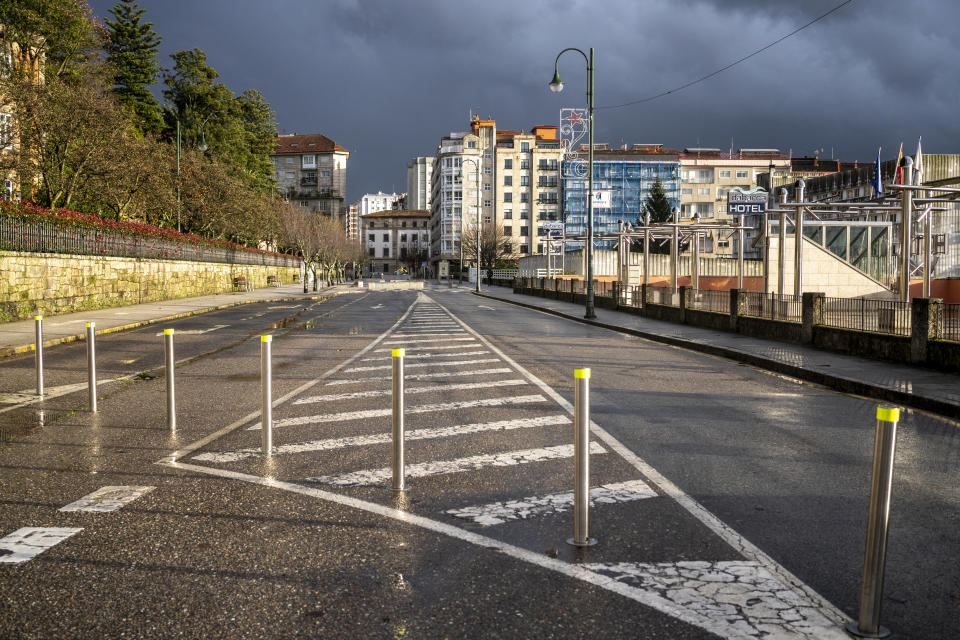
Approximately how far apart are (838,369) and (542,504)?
28.9ft

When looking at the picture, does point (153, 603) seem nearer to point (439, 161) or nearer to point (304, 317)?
point (304, 317)

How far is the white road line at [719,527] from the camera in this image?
12.0 feet

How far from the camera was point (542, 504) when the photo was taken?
16.9ft

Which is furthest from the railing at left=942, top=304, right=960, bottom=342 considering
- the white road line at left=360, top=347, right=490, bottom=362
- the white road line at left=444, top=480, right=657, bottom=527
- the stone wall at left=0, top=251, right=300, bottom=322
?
the stone wall at left=0, top=251, right=300, bottom=322

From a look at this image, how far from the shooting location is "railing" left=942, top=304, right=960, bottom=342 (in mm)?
11883

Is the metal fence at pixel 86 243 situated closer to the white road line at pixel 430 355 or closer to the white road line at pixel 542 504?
the white road line at pixel 430 355

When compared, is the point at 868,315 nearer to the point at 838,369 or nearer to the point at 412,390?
the point at 838,369

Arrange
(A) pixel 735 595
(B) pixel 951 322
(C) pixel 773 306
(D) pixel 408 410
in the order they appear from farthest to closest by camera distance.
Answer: (C) pixel 773 306
(B) pixel 951 322
(D) pixel 408 410
(A) pixel 735 595

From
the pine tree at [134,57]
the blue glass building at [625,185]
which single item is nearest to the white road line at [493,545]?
the pine tree at [134,57]

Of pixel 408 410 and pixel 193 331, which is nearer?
pixel 408 410

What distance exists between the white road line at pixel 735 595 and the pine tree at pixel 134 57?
67229mm

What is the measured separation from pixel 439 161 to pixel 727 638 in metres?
139

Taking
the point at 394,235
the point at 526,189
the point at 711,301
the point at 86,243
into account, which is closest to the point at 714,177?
the point at 526,189

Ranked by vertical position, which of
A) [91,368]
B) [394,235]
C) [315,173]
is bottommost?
[91,368]
